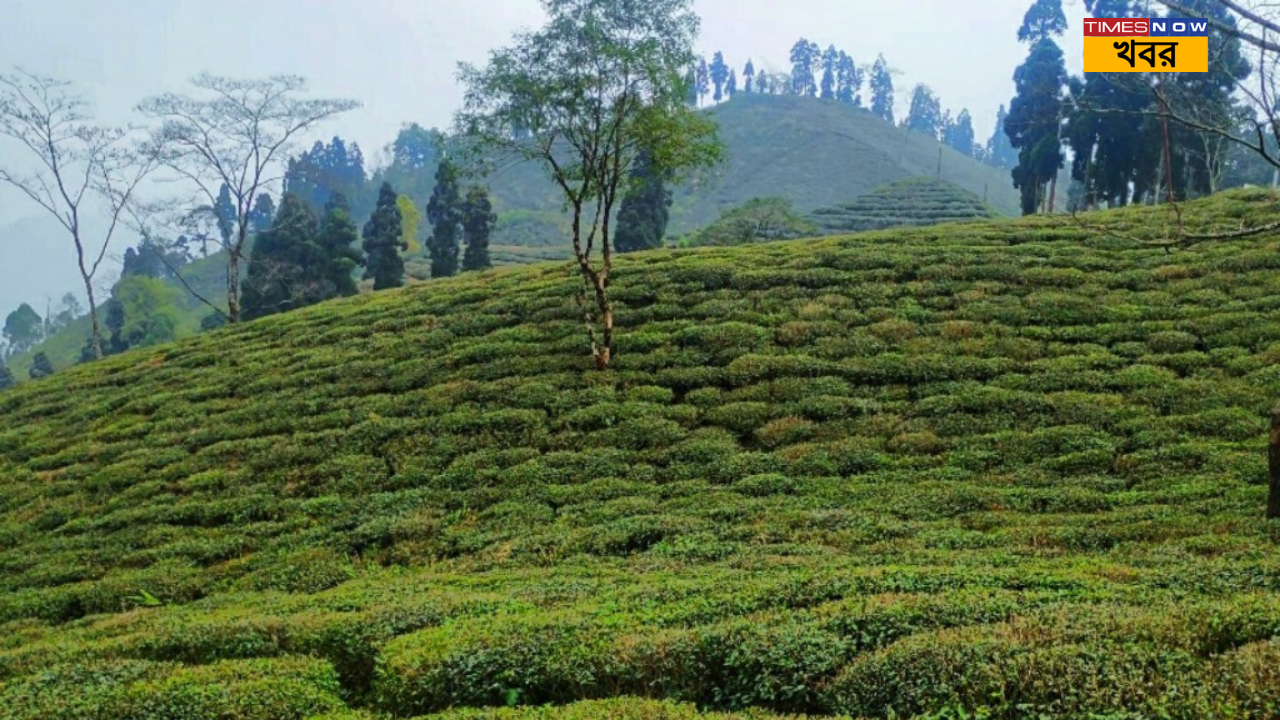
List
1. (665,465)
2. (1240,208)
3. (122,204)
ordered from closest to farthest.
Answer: (665,465)
(1240,208)
(122,204)

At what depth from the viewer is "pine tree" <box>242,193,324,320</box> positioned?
185 ft

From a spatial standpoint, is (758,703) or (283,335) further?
(283,335)

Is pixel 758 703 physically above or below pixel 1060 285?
below

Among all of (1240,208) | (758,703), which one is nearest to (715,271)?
(1240,208)

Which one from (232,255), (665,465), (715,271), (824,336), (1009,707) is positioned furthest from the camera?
(232,255)

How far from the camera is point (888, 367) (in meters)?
18.6

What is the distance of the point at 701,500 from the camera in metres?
13.8

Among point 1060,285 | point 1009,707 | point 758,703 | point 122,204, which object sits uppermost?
point 122,204

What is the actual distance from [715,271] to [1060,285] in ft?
33.1

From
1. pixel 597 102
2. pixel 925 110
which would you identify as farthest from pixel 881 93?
pixel 597 102

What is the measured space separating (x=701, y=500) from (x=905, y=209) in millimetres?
87242

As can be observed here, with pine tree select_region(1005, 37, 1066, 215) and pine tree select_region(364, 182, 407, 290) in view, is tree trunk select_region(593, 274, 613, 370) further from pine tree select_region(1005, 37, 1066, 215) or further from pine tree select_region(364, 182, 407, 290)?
pine tree select_region(364, 182, 407, 290)

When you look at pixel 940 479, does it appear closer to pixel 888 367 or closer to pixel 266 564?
pixel 888 367

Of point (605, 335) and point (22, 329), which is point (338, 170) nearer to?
point (22, 329)
